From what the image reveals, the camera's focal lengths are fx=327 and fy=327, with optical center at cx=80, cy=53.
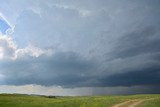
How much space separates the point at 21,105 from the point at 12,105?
2.08m

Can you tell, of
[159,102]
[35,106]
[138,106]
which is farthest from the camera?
[35,106]

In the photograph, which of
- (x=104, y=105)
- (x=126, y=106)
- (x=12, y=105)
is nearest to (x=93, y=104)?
(x=104, y=105)

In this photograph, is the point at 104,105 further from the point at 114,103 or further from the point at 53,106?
the point at 53,106

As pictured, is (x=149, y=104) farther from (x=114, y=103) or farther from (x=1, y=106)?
(x=1, y=106)

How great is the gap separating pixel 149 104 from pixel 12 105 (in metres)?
27.8

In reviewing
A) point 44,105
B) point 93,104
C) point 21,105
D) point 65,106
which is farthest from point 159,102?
point 21,105

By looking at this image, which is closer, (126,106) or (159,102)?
(126,106)

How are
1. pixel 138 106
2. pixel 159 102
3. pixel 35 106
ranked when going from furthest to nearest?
pixel 35 106, pixel 159 102, pixel 138 106

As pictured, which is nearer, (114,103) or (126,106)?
(126,106)

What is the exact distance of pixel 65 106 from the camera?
61281 mm

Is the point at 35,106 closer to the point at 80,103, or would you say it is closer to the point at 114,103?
the point at 80,103

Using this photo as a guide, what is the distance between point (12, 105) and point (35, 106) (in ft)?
20.0

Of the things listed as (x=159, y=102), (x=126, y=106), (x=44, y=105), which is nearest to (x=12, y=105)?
(x=44, y=105)

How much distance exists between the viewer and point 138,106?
55.1 metres
